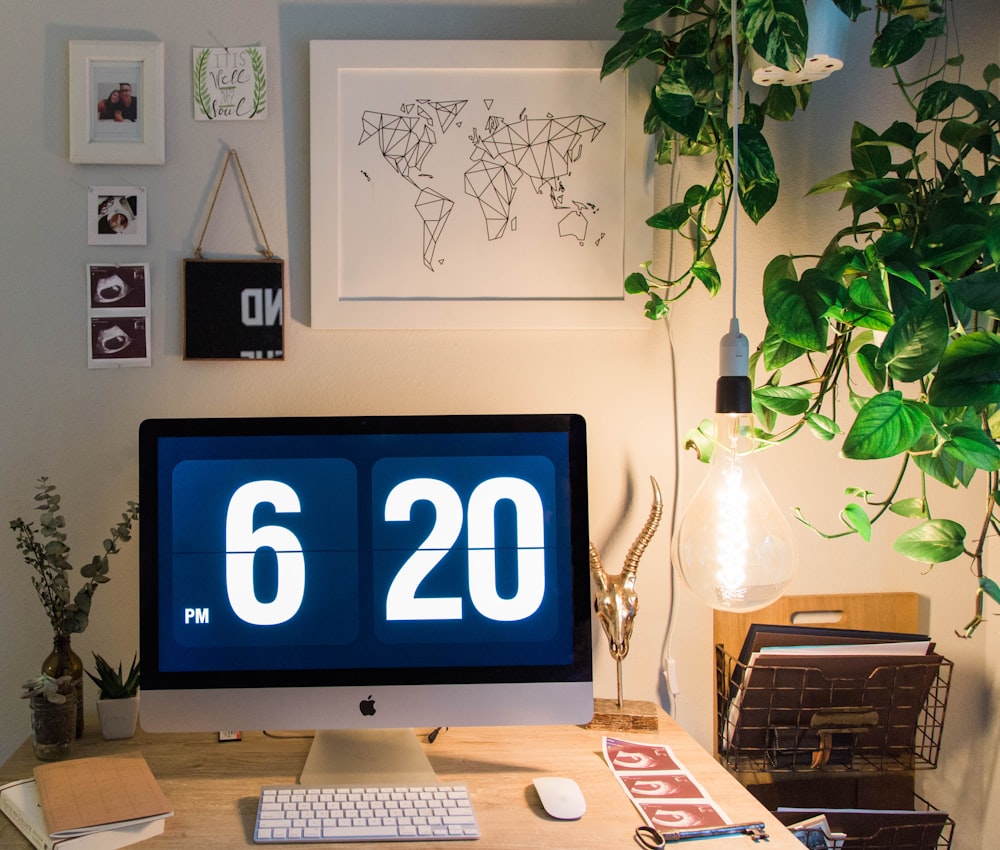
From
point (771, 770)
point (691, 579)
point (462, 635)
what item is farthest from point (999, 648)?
point (462, 635)

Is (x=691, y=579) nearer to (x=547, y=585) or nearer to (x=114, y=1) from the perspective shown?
(x=547, y=585)

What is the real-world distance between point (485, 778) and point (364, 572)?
13.7 inches

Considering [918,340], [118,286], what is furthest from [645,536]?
[118,286]

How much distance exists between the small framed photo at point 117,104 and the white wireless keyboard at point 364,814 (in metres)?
1.05

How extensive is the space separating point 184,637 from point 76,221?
0.74 m

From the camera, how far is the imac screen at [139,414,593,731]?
129 centimetres

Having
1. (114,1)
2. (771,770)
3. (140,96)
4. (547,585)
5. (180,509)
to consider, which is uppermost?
(114,1)

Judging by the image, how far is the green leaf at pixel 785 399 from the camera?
1.31 metres

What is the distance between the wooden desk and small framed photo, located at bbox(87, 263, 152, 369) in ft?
2.05

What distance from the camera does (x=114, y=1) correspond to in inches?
58.7

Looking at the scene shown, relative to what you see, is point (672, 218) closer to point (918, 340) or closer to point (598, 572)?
point (918, 340)

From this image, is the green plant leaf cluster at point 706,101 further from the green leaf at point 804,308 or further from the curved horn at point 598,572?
the curved horn at point 598,572

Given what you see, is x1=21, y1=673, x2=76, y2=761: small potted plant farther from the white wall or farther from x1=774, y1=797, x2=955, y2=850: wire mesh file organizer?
x1=774, y1=797, x2=955, y2=850: wire mesh file organizer

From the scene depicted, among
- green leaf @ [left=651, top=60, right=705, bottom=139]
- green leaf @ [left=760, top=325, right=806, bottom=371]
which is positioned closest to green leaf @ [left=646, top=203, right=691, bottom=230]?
green leaf @ [left=651, top=60, right=705, bottom=139]
